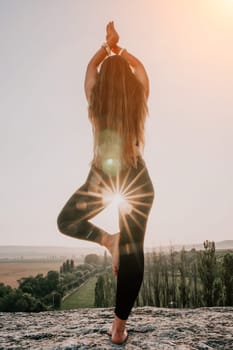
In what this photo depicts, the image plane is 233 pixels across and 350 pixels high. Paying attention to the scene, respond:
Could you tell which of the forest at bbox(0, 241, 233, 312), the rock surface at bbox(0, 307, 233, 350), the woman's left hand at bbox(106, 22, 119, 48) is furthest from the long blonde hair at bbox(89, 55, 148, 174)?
the forest at bbox(0, 241, 233, 312)

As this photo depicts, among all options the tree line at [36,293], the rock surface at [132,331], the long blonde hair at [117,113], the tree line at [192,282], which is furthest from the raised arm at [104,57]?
the tree line at [36,293]

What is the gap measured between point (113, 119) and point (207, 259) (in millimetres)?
6554

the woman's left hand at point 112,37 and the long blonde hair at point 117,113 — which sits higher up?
the woman's left hand at point 112,37

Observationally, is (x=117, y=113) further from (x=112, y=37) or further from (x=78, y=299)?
(x=78, y=299)

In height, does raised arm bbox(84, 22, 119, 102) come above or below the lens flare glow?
above

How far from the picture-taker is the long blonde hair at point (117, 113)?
7.38ft

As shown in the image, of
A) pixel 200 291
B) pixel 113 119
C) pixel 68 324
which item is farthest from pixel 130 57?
pixel 200 291

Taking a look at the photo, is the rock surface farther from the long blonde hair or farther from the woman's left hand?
the woman's left hand

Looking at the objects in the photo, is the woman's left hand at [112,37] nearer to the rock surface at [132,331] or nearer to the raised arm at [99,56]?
the raised arm at [99,56]

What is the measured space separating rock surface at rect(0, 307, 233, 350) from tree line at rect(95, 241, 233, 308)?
3502mm

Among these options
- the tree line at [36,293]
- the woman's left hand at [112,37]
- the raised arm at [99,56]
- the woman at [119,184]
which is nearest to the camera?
the woman at [119,184]

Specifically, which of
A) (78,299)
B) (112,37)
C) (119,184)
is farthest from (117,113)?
(78,299)

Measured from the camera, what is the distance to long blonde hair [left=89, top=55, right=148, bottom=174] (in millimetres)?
2250

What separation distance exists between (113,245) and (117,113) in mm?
1000
